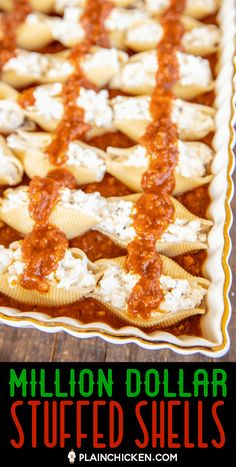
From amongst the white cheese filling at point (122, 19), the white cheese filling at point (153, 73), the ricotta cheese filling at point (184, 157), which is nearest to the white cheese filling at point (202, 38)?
the white cheese filling at point (153, 73)

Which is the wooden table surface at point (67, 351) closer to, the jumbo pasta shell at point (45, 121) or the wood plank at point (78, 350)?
the wood plank at point (78, 350)

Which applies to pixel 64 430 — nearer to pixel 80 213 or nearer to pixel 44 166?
pixel 80 213

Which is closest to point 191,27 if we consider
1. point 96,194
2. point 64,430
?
point 96,194

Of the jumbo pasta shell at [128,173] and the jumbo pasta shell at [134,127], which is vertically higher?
the jumbo pasta shell at [134,127]

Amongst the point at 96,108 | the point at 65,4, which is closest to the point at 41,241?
the point at 96,108

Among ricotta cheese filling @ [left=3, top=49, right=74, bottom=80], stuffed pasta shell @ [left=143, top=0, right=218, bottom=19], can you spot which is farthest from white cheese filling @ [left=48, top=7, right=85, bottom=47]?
stuffed pasta shell @ [left=143, top=0, right=218, bottom=19]

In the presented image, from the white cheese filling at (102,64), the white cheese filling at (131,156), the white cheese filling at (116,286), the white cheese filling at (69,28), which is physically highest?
the white cheese filling at (69,28)
